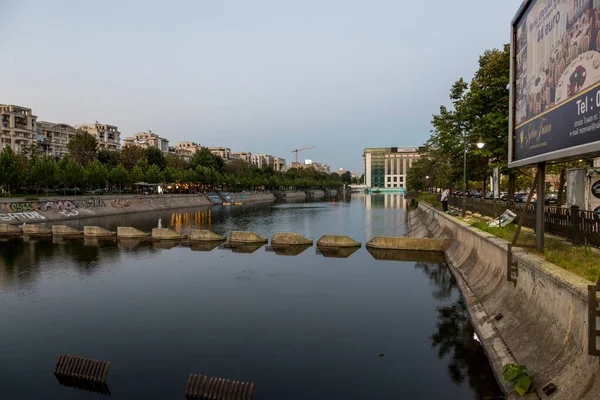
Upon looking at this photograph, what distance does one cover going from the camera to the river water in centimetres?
1085

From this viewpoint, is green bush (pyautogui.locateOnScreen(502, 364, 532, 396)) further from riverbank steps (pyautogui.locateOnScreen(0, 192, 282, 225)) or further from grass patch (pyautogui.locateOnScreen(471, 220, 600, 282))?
riverbank steps (pyautogui.locateOnScreen(0, 192, 282, 225))

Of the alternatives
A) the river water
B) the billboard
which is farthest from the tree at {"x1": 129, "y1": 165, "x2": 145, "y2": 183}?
Answer: the billboard

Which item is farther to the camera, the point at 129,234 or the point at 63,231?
the point at 63,231

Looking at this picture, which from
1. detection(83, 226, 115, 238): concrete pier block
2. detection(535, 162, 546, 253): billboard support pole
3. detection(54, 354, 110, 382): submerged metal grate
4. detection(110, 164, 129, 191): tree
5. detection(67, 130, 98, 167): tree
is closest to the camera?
detection(54, 354, 110, 382): submerged metal grate

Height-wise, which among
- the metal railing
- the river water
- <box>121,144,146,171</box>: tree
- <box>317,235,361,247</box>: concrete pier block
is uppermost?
<box>121,144,146,171</box>: tree

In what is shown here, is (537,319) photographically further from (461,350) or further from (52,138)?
(52,138)

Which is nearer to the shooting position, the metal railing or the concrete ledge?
the metal railing

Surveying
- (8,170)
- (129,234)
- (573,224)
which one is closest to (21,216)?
(8,170)

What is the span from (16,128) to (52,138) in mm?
25450

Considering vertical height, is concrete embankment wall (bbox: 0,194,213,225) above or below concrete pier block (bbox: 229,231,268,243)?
Result: above

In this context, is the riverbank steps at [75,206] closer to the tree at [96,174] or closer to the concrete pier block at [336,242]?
the tree at [96,174]

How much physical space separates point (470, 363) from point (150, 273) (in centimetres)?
1993

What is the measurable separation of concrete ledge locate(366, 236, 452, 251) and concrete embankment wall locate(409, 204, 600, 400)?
1260 centimetres

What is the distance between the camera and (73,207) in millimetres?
63125
